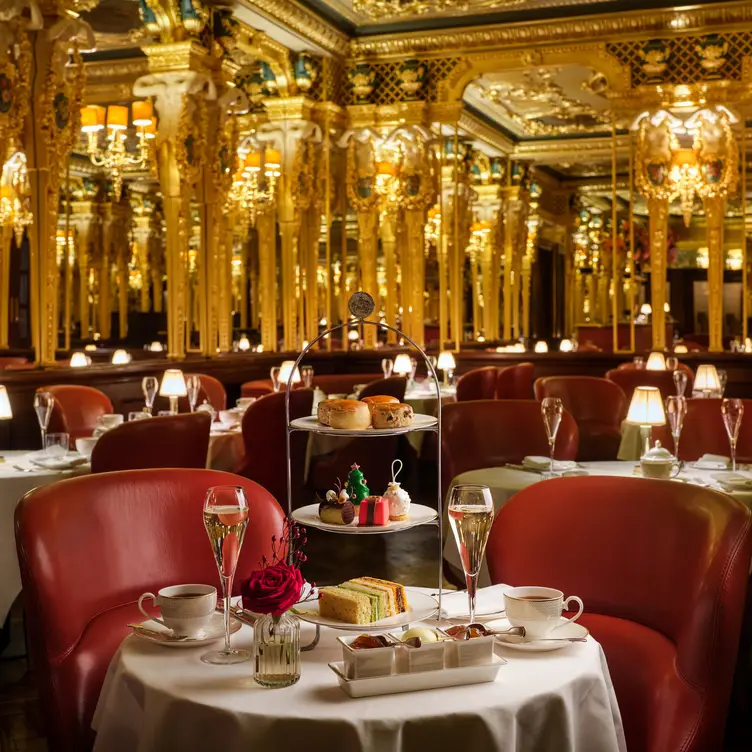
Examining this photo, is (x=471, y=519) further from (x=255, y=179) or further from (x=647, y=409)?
(x=255, y=179)

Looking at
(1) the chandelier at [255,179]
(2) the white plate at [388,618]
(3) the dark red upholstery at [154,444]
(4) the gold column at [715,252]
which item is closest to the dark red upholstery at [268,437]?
(3) the dark red upholstery at [154,444]

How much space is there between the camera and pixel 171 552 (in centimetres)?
237

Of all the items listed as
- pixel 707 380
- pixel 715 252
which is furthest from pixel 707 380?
pixel 715 252

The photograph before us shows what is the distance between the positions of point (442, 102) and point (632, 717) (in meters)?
8.50

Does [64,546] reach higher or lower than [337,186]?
lower

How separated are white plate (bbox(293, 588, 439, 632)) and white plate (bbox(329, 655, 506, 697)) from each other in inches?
6.3

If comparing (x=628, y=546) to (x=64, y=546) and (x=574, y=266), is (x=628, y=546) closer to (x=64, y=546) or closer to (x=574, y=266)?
(x=64, y=546)

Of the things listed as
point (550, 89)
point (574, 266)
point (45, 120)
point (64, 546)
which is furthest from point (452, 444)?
point (574, 266)

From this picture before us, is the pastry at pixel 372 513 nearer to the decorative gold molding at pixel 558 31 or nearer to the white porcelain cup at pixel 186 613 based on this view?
the white porcelain cup at pixel 186 613

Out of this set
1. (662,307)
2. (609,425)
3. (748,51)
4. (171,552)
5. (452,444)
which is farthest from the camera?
(662,307)

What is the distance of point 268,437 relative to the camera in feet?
16.5

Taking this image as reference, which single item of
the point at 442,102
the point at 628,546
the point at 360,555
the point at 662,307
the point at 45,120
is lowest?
the point at 360,555

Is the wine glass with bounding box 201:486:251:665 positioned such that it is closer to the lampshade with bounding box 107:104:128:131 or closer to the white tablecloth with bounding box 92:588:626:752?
the white tablecloth with bounding box 92:588:626:752

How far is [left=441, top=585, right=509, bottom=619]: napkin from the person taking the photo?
1915 mm
